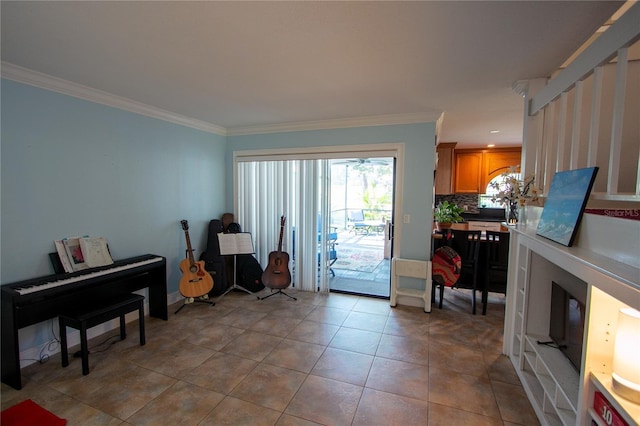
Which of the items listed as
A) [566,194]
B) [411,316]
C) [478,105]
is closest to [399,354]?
[411,316]

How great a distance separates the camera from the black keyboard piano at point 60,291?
2.08m

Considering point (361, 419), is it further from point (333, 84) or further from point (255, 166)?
point (255, 166)

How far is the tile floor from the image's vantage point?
1.91 meters

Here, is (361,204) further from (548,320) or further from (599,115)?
(599,115)

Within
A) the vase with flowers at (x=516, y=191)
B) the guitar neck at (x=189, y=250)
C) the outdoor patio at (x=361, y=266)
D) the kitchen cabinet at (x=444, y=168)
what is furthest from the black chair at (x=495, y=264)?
the guitar neck at (x=189, y=250)

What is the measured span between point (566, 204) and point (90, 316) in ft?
11.1

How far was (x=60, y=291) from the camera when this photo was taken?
89.7 inches

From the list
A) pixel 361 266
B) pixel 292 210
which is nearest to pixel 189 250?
pixel 292 210

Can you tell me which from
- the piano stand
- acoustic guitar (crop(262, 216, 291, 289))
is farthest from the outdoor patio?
the piano stand

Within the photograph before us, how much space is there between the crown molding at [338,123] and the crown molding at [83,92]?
2.40 ft

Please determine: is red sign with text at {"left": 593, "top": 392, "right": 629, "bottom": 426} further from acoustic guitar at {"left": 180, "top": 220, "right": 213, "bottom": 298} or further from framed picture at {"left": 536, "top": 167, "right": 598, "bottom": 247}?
acoustic guitar at {"left": 180, "top": 220, "right": 213, "bottom": 298}

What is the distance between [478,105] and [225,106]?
108 inches

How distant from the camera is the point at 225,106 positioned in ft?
10.6

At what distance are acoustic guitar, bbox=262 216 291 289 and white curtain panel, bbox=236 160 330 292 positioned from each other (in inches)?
11.5
